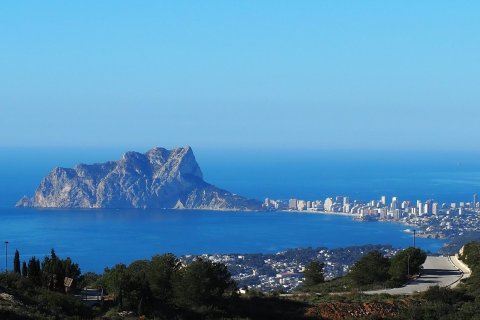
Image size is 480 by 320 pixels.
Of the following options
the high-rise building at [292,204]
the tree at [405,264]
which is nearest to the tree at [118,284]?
the tree at [405,264]

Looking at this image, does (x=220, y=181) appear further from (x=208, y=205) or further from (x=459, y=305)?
(x=459, y=305)

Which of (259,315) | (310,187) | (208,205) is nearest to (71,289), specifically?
(259,315)

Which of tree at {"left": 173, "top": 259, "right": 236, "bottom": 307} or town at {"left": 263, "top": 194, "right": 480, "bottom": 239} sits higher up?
tree at {"left": 173, "top": 259, "right": 236, "bottom": 307}

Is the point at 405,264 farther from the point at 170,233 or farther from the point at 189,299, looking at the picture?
the point at 170,233

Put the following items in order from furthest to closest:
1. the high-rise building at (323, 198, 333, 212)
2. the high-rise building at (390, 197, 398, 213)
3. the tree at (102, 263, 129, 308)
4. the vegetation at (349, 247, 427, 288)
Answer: the high-rise building at (323, 198, 333, 212) → the high-rise building at (390, 197, 398, 213) → the vegetation at (349, 247, 427, 288) → the tree at (102, 263, 129, 308)

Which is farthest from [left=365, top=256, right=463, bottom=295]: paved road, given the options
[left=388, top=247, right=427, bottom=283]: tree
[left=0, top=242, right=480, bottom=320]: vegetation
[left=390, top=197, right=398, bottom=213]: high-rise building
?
[left=390, top=197, right=398, bottom=213]: high-rise building

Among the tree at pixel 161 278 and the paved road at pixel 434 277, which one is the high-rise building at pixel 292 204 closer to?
the paved road at pixel 434 277

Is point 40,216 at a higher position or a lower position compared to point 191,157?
lower

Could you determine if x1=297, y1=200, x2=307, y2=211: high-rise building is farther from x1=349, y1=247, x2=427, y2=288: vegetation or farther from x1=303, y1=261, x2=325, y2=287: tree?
x1=349, y1=247, x2=427, y2=288: vegetation
